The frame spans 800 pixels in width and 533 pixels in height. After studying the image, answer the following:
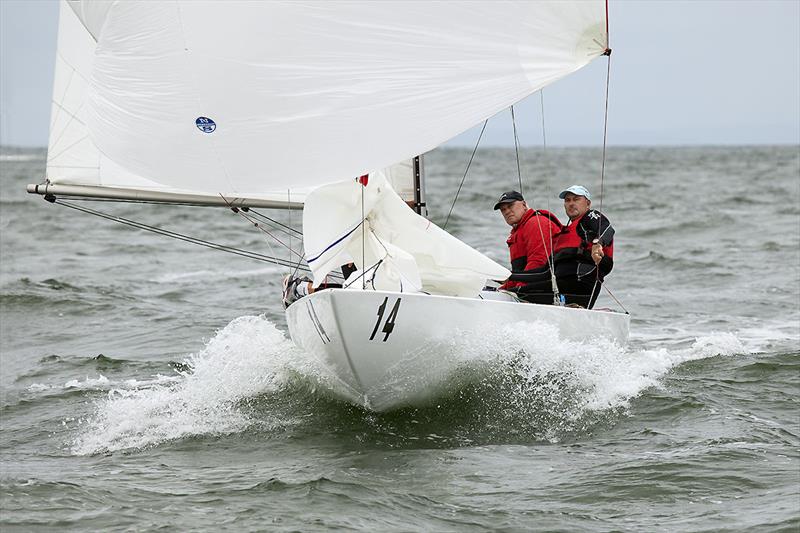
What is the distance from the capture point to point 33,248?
18.8 m

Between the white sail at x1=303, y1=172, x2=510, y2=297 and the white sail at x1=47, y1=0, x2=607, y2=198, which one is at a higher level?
the white sail at x1=47, y1=0, x2=607, y2=198

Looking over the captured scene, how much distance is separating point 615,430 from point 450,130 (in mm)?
2172

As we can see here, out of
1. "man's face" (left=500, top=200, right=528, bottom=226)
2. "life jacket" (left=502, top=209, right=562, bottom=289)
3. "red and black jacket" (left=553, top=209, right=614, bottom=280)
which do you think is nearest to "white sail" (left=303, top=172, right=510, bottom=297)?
"life jacket" (left=502, top=209, right=562, bottom=289)

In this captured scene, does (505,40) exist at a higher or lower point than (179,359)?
higher

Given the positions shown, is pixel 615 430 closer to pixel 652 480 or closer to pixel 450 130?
pixel 652 480

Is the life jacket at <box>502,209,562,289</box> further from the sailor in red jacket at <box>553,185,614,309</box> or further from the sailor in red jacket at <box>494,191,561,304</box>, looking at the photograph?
the sailor in red jacket at <box>553,185,614,309</box>

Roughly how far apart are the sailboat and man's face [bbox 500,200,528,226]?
104 cm

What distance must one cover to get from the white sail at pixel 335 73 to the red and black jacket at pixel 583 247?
200 centimetres

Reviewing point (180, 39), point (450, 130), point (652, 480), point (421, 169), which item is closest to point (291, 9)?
point (180, 39)

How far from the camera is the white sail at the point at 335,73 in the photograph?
5.60m

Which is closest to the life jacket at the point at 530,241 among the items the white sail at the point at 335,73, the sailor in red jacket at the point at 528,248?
the sailor in red jacket at the point at 528,248

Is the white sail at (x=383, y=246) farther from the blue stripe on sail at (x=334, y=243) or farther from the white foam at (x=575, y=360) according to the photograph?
the white foam at (x=575, y=360)

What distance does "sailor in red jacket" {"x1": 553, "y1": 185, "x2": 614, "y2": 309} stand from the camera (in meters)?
7.47

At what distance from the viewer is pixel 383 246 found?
6219mm
